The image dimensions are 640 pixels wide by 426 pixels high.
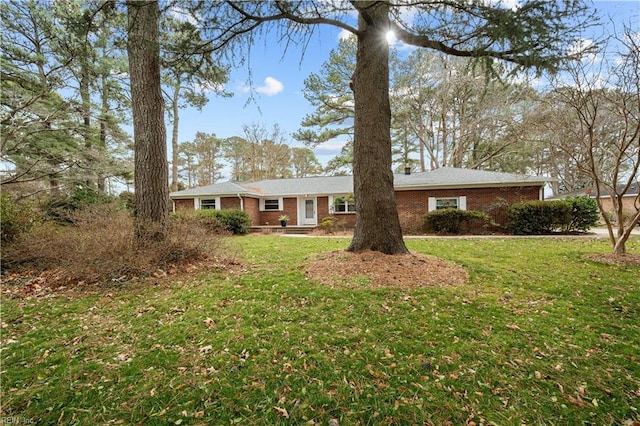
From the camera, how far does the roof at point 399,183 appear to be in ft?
43.0

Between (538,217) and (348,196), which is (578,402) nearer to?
(538,217)

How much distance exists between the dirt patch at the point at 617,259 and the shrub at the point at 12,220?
12492mm

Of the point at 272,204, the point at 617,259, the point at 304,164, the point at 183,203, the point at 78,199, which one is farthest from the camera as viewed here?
the point at 304,164

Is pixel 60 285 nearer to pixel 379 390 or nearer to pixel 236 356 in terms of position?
pixel 236 356

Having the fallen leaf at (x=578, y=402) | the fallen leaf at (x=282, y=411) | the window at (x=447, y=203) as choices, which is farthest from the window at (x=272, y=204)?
the fallen leaf at (x=578, y=402)

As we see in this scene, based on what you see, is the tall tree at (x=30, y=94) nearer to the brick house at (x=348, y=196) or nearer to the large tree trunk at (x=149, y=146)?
the large tree trunk at (x=149, y=146)

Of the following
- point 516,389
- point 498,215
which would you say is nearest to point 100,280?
point 516,389

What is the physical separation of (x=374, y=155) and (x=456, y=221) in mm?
8388

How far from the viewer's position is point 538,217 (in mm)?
11312

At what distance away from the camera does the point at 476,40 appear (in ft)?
14.8

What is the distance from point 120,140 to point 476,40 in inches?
568

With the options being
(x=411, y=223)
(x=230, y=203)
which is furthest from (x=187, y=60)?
(x=230, y=203)

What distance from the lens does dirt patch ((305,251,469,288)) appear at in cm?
443

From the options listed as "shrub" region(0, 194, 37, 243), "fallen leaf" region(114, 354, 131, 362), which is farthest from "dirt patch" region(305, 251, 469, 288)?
"shrub" region(0, 194, 37, 243)
